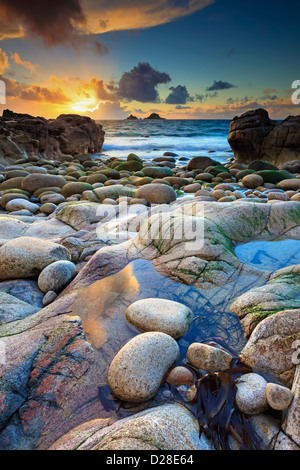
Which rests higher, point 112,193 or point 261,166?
point 261,166

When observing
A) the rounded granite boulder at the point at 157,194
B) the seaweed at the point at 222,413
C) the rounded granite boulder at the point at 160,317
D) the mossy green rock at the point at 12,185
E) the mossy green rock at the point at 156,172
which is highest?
the mossy green rock at the point at 156,172

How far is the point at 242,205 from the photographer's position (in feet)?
13.6

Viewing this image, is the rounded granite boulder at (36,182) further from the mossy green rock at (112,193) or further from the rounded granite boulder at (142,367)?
the rounded granite boulder at (142,367)

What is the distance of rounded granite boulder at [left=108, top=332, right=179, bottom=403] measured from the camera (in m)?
1.66

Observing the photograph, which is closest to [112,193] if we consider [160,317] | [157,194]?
[157,194]

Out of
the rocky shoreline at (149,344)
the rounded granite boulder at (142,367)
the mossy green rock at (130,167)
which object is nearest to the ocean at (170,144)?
the mossy green rock at (130,167)

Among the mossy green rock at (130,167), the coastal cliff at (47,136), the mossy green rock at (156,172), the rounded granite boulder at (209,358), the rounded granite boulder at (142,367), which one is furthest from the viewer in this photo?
the coastal cliff at (47,136)

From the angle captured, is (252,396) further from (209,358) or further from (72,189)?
(72,189)

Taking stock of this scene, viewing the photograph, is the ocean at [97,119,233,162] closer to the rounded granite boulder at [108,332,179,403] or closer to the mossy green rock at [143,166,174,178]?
the mossy green rock at [143,166,174,178]

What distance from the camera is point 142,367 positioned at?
1.72 m

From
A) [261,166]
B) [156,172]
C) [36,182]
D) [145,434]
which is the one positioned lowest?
[145,434]

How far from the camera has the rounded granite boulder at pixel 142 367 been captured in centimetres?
166
